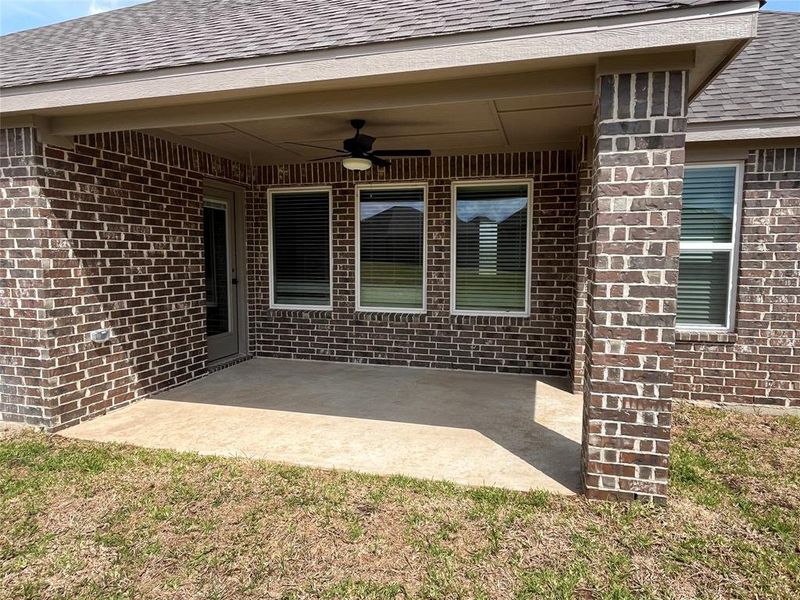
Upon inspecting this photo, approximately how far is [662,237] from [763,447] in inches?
92.0

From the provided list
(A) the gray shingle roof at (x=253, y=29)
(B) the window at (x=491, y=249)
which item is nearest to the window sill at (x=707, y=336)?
(B) the window at (x=491, y=249)

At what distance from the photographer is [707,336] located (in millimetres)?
4992

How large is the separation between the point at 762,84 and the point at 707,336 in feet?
8.79

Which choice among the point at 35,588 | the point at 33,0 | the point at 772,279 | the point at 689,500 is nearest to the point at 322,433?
the point at 35,588

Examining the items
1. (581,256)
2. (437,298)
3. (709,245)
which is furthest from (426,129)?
(709,245)

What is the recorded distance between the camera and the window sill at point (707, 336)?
493cm

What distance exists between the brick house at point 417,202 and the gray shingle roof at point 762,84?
1.5 inches

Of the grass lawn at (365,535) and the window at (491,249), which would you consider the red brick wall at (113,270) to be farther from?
the window at (491,249)

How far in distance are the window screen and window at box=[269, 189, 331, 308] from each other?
1.92 meters

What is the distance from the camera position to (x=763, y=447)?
3.89m

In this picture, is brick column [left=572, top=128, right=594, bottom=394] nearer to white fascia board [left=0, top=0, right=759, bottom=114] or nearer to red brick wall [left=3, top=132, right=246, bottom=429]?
white fascia board [left=0, top=0, right=759, bottom=114]

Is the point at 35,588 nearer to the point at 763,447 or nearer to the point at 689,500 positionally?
the point at 689,500

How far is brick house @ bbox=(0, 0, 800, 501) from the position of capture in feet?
9.41

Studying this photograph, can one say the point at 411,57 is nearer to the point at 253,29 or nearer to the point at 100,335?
the point at 253,29
